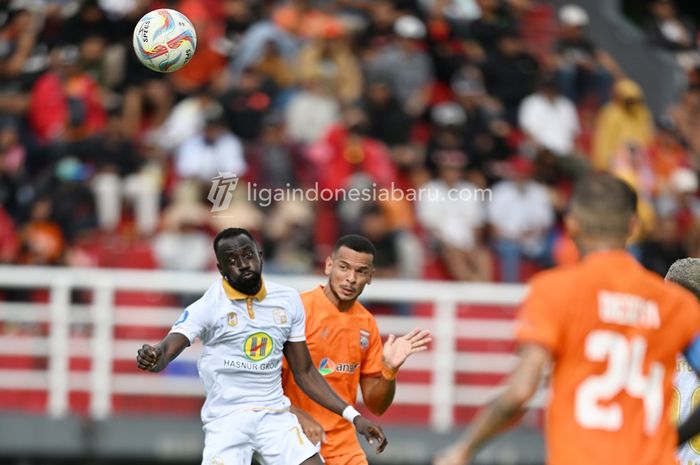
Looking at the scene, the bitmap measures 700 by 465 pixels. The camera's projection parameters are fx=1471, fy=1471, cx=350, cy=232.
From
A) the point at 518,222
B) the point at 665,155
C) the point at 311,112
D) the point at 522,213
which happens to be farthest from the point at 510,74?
the point at 311,112

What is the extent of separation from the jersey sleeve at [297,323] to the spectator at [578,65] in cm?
1043

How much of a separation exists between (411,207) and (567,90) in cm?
397

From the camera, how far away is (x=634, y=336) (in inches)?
209

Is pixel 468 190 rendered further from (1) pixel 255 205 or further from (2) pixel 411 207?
(1) pixel 255 205

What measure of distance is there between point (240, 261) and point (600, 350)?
323 cm

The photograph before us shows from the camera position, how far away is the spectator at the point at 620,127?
684 inches

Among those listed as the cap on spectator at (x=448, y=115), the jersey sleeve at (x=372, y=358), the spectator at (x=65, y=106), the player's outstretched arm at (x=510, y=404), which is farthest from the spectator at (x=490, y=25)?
the player's outstretched arm at (x=510, y=404)

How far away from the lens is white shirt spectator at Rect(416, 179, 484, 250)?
14.9 meters

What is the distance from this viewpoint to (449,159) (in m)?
15.8

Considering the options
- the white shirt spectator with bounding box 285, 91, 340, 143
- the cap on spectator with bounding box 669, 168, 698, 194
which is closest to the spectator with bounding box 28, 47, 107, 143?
the white shirt spectator with bounding box 285, 91, 340, 143

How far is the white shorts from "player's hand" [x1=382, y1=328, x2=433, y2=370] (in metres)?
0.65

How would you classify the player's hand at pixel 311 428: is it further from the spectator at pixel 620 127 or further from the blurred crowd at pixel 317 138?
the spectator at pixel 620 127

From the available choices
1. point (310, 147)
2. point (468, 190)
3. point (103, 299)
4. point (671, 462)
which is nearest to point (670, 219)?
point (468, 190)

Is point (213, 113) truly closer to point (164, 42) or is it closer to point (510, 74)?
point (510, 74)
